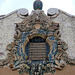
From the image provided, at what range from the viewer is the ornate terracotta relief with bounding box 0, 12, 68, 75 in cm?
1081

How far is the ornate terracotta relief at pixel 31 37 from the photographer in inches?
426

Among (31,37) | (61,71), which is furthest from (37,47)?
(61,71)

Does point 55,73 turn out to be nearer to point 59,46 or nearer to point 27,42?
Answer: point 59,46

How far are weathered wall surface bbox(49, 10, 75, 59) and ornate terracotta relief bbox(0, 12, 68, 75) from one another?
261mm

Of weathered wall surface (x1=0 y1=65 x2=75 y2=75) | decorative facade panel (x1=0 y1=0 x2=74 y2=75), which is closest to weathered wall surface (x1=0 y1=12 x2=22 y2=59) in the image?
decorative facade panel (x1=0 y1=0 x2=74 y2=75)

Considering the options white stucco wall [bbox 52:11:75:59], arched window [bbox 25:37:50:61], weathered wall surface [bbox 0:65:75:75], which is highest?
white stucco wall [bbox 52:11:75:59]

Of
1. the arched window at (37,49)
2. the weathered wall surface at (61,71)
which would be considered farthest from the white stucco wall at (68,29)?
the arched window at (37,49)

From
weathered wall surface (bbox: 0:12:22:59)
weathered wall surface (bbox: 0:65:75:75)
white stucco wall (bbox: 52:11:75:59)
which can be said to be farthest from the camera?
weathered wall surface (bbox: 0:12:22:59)

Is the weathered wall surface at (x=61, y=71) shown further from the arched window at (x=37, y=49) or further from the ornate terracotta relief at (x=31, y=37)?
the arched window at (x=37, y=49)

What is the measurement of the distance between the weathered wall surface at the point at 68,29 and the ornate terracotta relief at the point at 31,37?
0.26 meters

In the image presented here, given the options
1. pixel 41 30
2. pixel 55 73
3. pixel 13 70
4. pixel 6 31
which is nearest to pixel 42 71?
pixel 55 73

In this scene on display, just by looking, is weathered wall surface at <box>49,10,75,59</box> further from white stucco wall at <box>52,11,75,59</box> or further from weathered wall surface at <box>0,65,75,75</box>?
weathered wall surface at <box>0,65,75,75</box>

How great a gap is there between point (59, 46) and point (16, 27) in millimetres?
2594

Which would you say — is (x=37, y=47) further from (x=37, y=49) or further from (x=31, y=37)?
(x=31, y=37)
